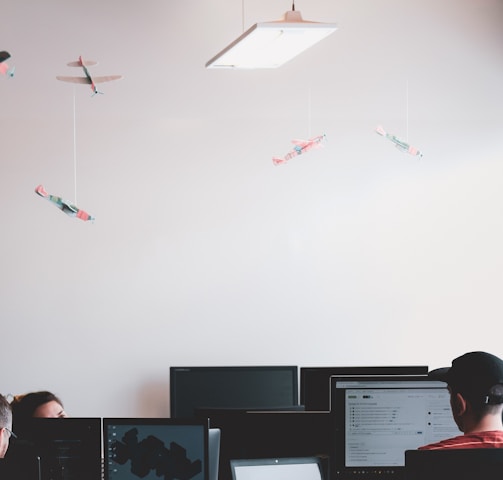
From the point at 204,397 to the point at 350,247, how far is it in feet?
4.97

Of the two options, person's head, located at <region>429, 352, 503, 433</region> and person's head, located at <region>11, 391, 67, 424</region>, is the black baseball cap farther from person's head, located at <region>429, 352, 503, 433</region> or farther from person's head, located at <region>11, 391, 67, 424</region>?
person's head, located at <region>11, 391, 67, 424</region>

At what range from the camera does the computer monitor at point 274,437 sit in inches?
149

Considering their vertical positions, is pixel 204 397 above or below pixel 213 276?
below

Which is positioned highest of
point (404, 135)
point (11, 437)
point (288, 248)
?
point (404, 135)

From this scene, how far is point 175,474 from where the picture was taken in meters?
3.52

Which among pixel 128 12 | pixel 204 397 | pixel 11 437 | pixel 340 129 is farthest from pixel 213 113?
pixel 11 437

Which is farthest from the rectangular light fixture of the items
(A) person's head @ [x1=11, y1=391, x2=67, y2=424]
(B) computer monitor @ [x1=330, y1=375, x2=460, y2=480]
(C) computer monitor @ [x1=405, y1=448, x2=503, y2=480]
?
(C) computer monitor @ [x1=405, y1=448, x2=503, y2=480]

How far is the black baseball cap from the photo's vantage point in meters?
3.25

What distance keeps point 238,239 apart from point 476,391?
404cm

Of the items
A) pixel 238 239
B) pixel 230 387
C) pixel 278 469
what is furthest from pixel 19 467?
pixel 238 239

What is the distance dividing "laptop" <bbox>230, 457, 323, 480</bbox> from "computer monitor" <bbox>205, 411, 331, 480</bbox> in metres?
0.03

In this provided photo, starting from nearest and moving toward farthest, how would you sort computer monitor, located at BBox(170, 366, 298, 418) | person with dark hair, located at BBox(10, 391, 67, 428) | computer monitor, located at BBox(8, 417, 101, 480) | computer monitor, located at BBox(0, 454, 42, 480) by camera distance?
computer monitor, located at BBox(0, 454, 42, 480) < computer monitor, located at BBox(8, 417, 101, 480) < person with dark hair, located at BBox(10, 391, 67, 428) < computer monitor, located at BBox(170, 366, 298, 418)

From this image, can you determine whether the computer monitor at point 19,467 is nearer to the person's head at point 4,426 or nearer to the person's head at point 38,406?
the person's head at point 4,426

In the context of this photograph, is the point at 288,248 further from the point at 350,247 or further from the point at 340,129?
the point at 340,129
